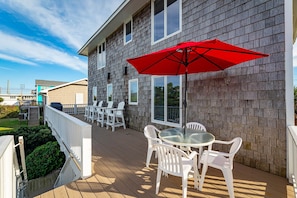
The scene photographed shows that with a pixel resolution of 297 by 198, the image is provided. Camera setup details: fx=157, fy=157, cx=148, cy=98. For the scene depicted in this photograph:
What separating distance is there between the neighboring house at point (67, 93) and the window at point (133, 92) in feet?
43.2

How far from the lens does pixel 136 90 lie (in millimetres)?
7098

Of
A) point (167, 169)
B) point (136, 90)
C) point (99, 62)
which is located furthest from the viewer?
point (99, 62)

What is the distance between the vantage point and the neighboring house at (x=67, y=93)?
57.2ft

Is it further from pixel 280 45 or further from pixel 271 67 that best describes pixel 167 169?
pixel 280 45

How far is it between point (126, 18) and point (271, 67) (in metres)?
6.69

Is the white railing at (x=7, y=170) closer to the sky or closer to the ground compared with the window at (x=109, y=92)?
closer to the ground

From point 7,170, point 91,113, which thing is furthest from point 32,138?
point 7,170

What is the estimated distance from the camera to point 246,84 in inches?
135

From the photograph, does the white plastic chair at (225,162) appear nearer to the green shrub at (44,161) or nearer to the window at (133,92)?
the green shrub at (44,161)

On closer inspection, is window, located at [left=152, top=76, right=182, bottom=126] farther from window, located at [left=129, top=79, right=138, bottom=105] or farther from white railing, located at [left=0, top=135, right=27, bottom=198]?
white railing, located at [left=0, top=135, right=27, bottom=198]

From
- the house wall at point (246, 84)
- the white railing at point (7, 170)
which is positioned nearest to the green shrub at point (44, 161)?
the white railing at point (7, 170)

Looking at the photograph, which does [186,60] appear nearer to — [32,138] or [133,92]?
[133,92]

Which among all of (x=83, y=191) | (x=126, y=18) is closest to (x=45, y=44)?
(x=126, y=18)

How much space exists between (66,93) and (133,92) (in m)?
14.5
